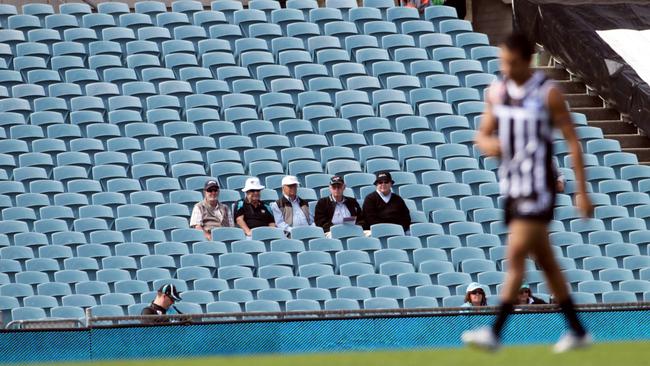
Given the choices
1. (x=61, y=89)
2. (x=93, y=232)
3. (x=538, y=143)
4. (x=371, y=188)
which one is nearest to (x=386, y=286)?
(x=371, y=188)

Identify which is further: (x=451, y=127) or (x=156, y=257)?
(x=451, y=127)

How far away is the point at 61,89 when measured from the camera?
1605 centimetres

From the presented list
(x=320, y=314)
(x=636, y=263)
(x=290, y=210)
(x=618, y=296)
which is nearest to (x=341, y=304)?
(x=290, y=210)

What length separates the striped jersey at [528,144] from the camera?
6.32 meters

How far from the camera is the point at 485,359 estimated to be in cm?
711

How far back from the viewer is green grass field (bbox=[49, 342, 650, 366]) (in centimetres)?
685

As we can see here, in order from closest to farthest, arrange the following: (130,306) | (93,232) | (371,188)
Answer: (130,306) → (93,232) → (371,188)

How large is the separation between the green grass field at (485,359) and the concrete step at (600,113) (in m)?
10.2

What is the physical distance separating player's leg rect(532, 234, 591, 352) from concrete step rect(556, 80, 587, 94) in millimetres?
12336

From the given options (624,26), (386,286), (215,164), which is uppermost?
(624,26)

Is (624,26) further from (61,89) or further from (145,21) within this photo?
(61,89)

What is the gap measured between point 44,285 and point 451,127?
526cm

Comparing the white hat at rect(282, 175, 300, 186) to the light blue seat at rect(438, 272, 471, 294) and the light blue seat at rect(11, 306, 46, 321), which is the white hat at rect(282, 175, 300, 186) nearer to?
the light blue seat at rect(438, 272, 471, 294)

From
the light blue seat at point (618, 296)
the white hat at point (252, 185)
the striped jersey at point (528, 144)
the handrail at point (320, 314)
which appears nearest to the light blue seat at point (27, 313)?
the handrail at point (320, 314)
